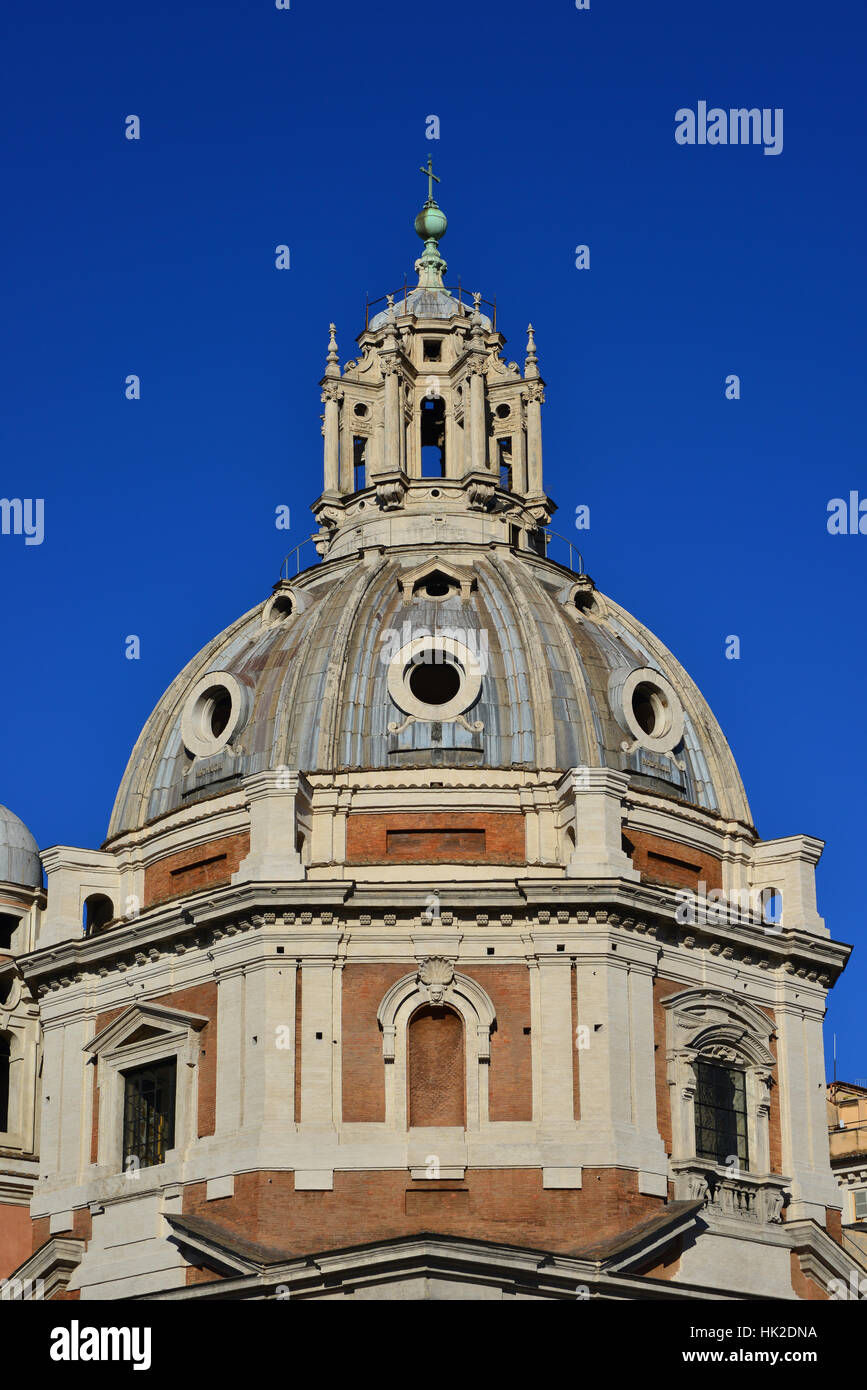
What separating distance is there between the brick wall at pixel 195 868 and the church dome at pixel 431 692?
131 cm

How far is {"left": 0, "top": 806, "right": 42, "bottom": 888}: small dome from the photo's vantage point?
60.2 m

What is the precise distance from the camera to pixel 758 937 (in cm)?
5078

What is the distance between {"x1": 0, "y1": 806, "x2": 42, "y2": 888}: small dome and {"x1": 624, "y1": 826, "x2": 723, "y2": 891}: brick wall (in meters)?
17.0

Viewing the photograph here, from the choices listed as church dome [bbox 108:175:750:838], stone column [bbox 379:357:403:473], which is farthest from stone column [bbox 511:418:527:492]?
stone column [bbox 379:357:403:473]

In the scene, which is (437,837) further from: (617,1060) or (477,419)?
(477,419)

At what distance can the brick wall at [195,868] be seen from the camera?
50.6 meters

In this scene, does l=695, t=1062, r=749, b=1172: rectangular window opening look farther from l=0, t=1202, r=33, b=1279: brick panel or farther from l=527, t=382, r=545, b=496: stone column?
l=527, t=382, r=545, b=496: stone column

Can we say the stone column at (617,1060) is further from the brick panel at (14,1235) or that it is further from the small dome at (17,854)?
the small dome at (17,854)

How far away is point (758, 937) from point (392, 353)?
1743 cm

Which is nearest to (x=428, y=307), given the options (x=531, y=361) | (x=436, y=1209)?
(x=531, y=361)

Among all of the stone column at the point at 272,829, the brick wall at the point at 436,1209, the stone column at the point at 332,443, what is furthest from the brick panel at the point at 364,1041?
the stone column at the point at 332,443
